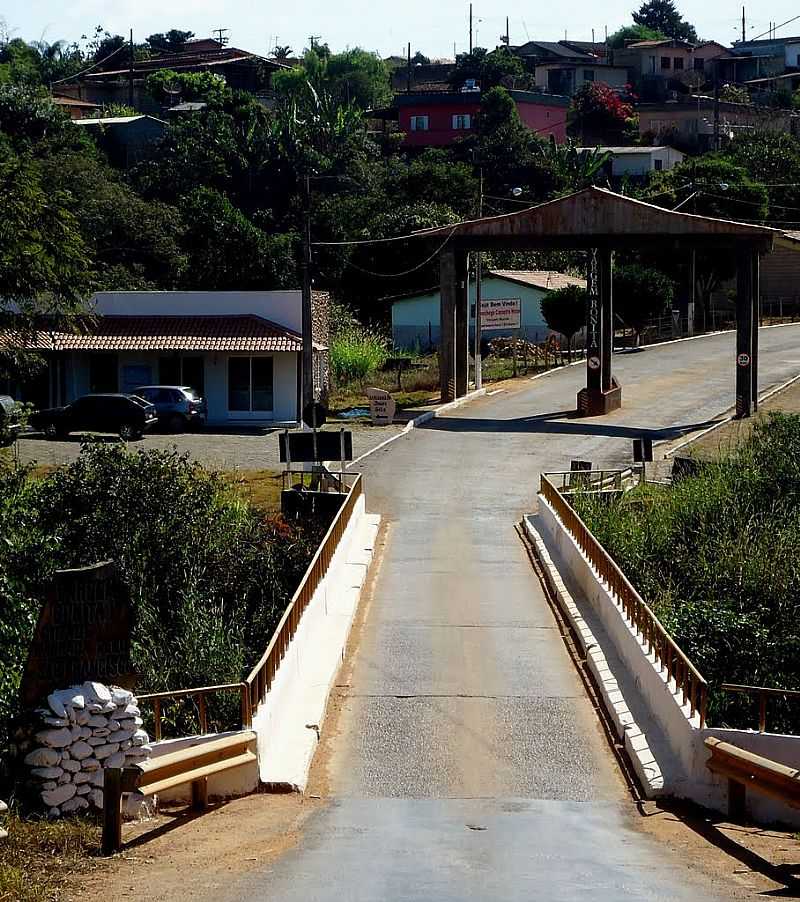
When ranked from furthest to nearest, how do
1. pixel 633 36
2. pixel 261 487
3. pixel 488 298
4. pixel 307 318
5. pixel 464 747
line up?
pixel 633 36
pixel 488 298
pixel 307 318
pixel 261 487
pixel 464 747

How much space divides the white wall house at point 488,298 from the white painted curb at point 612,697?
132 feet

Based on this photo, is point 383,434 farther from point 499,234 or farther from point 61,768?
point 61,768

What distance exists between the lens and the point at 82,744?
39.9ft

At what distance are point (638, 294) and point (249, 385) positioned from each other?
23000 millimetres

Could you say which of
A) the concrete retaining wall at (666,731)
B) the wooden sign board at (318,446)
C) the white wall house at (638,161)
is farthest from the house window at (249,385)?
the white wall house at (638,161)

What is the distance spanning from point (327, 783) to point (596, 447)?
1012 inches

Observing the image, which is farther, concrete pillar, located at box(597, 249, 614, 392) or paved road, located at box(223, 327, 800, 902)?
concrete pillar, located at box(597, 249, 614, 392)

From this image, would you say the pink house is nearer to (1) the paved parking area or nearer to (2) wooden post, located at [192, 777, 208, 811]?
(1) the paved parking area

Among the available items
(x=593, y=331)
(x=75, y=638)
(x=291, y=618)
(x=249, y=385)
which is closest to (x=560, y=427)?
(x=593, y=331)

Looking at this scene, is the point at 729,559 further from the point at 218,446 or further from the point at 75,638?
the point at 218,446

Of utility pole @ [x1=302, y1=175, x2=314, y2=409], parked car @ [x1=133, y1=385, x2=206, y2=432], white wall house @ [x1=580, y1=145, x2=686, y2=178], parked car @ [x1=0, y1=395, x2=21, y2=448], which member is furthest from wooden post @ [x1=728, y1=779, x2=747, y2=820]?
white wall house @ [x1=580, y1=145, x2=686, y2=178]

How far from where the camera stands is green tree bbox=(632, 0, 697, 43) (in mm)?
196250

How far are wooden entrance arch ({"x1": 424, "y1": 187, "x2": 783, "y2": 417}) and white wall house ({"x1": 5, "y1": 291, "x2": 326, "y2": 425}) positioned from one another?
17.8ft

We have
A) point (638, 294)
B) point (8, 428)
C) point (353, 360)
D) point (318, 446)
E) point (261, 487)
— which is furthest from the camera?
point (638, 294)
